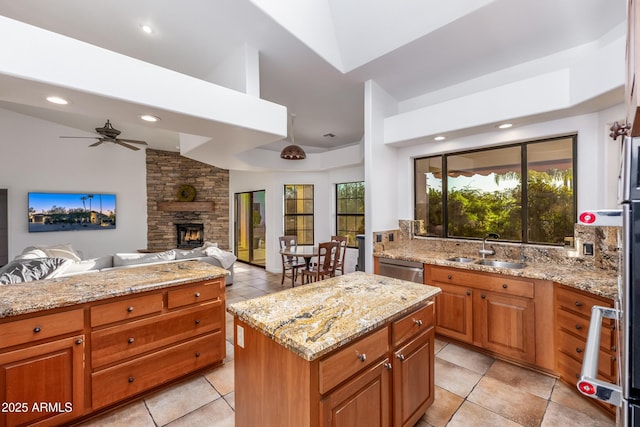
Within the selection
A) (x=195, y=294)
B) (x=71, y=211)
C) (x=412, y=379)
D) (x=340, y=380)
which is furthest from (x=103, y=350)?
(x=71, y=211)

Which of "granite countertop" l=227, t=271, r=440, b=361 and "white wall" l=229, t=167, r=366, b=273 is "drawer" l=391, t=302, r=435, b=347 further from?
"white wall" l=229, t=167, r=366, b=273

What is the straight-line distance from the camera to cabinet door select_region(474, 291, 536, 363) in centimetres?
246

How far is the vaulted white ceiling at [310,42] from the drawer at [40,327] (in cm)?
148

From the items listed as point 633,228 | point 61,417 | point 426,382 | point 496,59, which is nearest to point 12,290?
point 61,417

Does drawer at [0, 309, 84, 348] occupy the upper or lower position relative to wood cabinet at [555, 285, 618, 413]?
upper

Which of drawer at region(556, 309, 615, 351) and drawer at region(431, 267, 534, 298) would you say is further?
drawer at region(431, 267, 534, 298)

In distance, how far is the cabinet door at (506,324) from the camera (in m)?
2.46

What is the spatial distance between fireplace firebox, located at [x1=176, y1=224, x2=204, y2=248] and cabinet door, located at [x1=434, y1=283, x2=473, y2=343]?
689cm

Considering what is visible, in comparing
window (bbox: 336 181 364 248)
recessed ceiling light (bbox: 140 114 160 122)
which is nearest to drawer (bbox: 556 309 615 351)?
recessed ceiling light (bbox: 140 114 160 122)

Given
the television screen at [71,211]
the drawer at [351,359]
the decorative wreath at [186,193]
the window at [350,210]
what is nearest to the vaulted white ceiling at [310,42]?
the drawer at [351,359]

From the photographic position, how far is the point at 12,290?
1.92m

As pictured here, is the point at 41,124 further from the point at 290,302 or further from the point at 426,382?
the point at 426,382

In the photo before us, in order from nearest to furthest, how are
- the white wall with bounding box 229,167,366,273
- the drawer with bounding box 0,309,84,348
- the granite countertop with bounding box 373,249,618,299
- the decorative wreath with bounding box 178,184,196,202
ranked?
the drawer with bounding box 0,309,84,348 < the granite countertop with bounding box 373,249,618,299 < the white wall with bounding box 229,167,366,273 < the decorative wreath with bounding box 178,184,196,202

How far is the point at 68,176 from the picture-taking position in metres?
6.11
